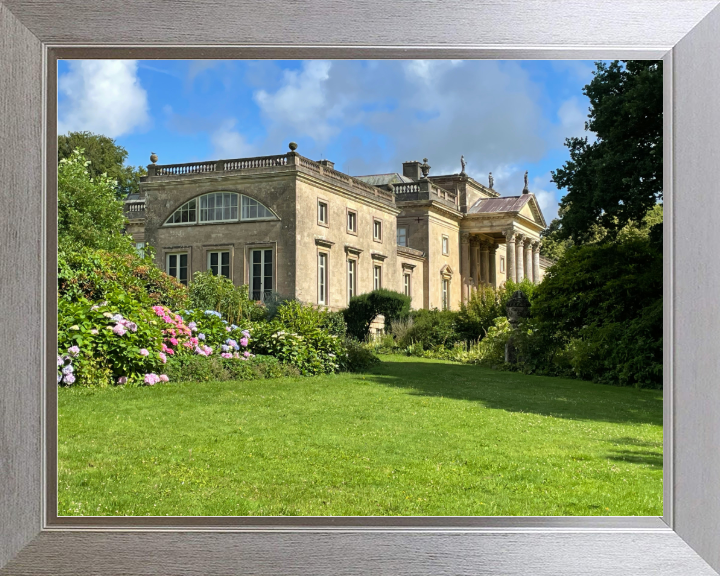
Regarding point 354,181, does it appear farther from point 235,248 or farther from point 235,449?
point 235,449

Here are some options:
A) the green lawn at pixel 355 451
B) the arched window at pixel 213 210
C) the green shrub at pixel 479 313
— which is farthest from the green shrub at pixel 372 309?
the green lawn at pixel 355 451

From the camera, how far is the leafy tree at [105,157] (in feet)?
27.1

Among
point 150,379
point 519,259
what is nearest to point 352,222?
point 519,259

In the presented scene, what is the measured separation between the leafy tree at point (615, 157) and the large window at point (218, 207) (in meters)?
4.14

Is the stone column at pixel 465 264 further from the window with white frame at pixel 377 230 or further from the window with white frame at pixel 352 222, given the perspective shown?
the window with white frame at pixel 352 222

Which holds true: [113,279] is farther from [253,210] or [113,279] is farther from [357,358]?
[357,358]

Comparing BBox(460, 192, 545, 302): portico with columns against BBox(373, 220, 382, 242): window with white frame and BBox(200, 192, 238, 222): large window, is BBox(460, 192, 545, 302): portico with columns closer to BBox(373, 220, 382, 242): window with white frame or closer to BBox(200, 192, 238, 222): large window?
BBox(373, 220, 382, 242): window with white frame

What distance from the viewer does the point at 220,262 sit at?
888cm

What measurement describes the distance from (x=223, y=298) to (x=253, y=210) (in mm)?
1557

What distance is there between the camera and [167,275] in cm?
860

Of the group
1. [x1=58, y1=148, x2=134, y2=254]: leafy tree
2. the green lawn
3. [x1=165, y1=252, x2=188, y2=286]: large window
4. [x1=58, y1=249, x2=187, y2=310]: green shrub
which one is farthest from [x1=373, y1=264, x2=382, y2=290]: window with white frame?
[x1=58, y1=148, x2=134, y2=254]: leafy tree

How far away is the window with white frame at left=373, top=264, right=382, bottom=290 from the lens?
33.6ft

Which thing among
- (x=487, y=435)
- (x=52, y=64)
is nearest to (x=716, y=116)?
(x=52, y=64)

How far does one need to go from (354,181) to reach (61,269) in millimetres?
4359
